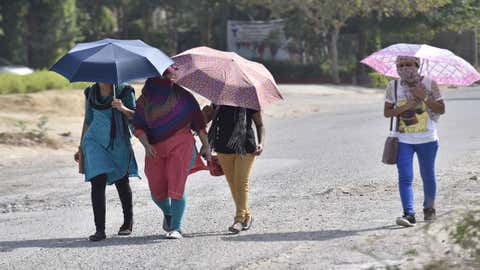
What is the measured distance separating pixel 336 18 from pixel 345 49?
4277 mm

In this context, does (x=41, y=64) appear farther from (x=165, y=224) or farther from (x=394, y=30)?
(x=165, y=224)

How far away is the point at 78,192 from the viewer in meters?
12.5

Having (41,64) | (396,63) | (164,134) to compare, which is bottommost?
(41,64)

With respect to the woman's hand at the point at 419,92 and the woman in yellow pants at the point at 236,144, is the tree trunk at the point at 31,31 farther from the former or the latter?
the woman's hand at the point at 419,92

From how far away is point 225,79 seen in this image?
28.5ft

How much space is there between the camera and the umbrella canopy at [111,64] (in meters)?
8.44

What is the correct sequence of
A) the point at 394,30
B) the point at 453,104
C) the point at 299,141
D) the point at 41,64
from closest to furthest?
the point at 299,141 < the point at 453,104 < the point at 41,64 < the point at 394,30

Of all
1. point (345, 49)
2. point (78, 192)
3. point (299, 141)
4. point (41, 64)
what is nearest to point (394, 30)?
point (345, 49)

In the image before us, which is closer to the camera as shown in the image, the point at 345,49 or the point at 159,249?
the point at 159,249

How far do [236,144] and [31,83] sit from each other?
19.9 m

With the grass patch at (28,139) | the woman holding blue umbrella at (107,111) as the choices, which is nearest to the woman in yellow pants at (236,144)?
the woman holding blue umbrella at (107,111)

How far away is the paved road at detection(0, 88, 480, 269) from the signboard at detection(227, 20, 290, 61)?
86.8ft

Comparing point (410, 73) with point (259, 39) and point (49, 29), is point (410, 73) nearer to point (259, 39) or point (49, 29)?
point (49, 29)

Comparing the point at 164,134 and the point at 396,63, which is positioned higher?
the point at 396,63
